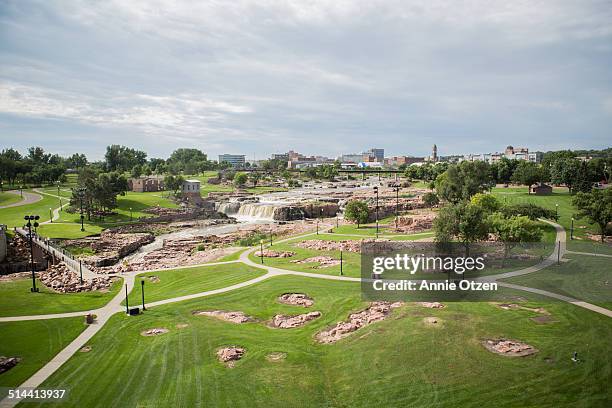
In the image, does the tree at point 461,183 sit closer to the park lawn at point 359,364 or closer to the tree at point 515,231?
the tree at point 515,231

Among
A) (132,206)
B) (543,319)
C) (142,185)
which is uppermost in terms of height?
(142,185)

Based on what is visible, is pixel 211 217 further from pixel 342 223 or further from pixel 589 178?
pixel 589 178

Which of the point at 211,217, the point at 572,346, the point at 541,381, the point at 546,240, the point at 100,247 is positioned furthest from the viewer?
the point at 211,217

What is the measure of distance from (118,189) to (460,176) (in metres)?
74.7

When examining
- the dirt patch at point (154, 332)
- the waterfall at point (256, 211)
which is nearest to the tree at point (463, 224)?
the dirt patch at point (154, 332)

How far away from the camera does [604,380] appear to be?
19156mm

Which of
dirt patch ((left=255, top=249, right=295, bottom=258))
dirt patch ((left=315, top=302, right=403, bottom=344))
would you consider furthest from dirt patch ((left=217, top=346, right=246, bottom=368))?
dirt patch ((left=255, top=249, right=295, bottom=258))

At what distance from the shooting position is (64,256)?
47.2 meters

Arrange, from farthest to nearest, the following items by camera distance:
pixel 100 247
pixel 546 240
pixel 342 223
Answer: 1. pixel 342 223
2. pixel 100 247
3. pixel 546 240

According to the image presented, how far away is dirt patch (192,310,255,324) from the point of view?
28.3 meters

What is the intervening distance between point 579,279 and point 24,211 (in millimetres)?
92395

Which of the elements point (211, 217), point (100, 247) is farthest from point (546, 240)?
point (211, 217)

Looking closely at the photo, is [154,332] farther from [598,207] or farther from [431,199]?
[431,199]

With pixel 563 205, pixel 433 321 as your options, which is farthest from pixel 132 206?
pixel 563 205
